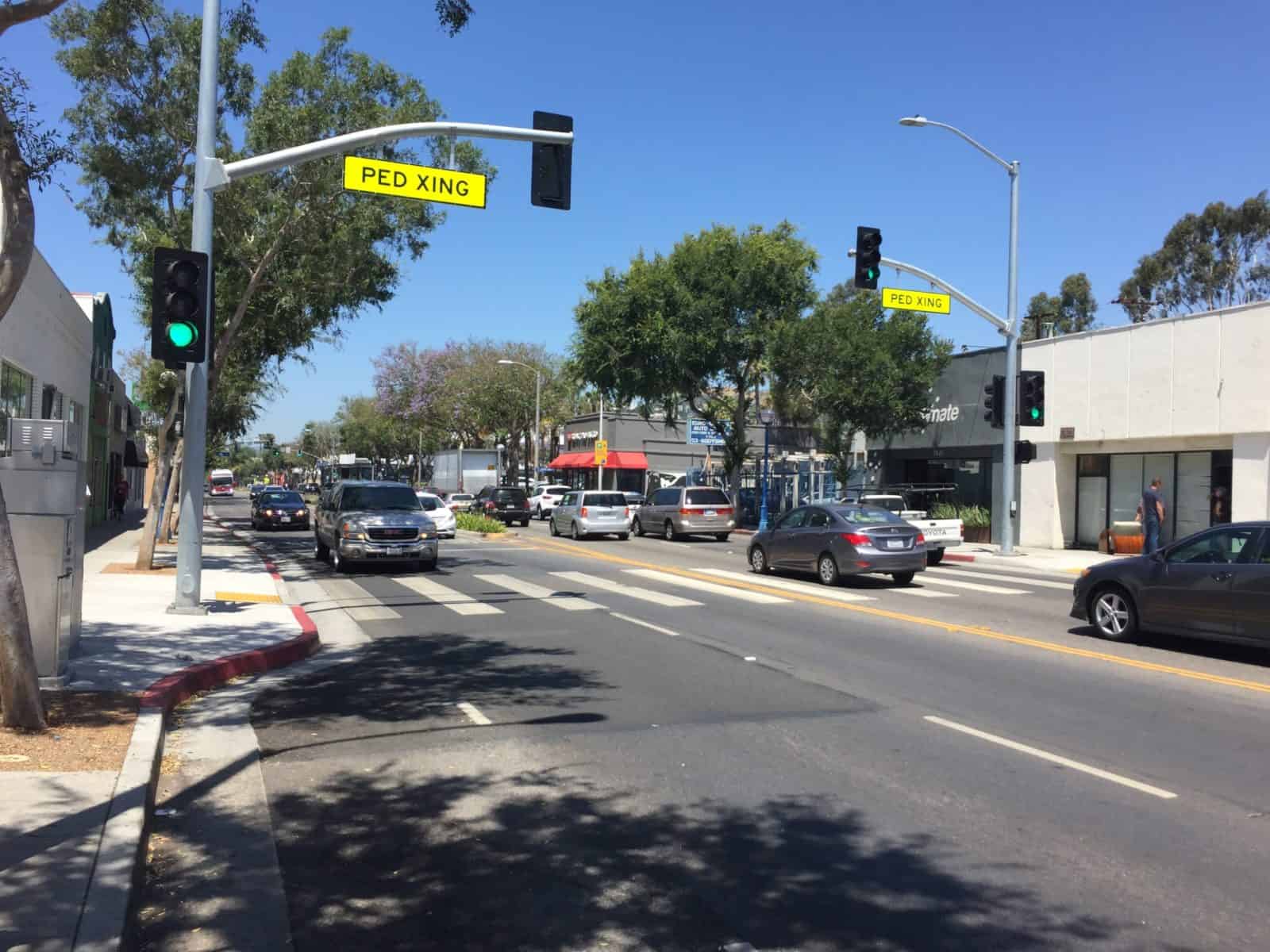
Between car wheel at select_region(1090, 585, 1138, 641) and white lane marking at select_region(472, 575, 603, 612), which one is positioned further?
white lane marking at select_region(472, 575, 603, 612)

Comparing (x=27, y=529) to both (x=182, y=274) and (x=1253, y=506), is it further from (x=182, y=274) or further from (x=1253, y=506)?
(x=1253, y=506)

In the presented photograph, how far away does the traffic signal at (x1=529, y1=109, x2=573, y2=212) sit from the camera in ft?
41.1

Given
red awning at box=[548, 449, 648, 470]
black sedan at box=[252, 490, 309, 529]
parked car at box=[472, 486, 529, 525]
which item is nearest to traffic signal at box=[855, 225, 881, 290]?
parked car at box=[472, 486, 529, 525]

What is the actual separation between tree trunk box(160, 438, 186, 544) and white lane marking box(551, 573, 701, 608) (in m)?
7.36

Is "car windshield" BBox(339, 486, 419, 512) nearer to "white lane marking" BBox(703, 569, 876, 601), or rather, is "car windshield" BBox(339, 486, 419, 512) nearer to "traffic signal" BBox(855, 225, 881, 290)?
"white lane marking" BBox(703, 569, 876, 601)

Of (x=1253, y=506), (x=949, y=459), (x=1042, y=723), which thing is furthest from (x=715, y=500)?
(x=1042, y=723)

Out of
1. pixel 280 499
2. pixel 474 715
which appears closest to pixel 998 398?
pixel 474 715

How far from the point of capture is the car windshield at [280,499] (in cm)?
3741

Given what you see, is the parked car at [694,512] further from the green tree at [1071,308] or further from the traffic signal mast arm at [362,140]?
the green tree at [1071,308]

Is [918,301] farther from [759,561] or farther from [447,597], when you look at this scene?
[447,597]

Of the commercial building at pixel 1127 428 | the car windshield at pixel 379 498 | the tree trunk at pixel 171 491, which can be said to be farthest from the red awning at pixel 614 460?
the car windshield at pixel 379 498

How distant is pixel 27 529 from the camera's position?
7883mm

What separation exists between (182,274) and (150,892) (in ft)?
28.2

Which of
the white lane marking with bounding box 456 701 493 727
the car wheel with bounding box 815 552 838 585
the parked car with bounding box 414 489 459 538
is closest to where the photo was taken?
the white lane marking with bounding box 456 701 493 727
